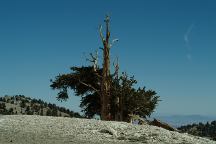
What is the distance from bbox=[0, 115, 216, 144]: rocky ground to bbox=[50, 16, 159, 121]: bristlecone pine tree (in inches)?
752

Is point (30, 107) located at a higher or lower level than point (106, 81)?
higher

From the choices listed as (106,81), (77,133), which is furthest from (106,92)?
(77,133)

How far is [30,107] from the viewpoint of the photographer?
12712 cm

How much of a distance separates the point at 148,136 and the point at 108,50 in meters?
23.2

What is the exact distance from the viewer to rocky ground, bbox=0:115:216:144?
72.6ft

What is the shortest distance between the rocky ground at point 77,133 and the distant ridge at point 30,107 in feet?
283

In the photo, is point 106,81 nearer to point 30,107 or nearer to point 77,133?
point 77,133

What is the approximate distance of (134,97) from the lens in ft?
159

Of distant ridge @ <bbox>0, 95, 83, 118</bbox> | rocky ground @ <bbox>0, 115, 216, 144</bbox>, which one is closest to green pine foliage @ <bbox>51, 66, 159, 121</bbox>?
rocky ground @ <bbox>0, 115, 216, 144</bbox>

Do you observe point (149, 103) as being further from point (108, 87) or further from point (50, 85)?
point (50, 85)

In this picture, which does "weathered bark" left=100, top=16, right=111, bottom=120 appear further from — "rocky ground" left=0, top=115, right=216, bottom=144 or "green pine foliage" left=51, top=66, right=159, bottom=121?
"rocky ground" left=0, top=115, right=216, bottom=144

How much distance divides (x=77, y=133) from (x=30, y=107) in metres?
105

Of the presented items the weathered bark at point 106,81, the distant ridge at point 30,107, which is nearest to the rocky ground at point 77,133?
the weathered bark at point 106,81

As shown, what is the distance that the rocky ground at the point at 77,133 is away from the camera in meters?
22.1
